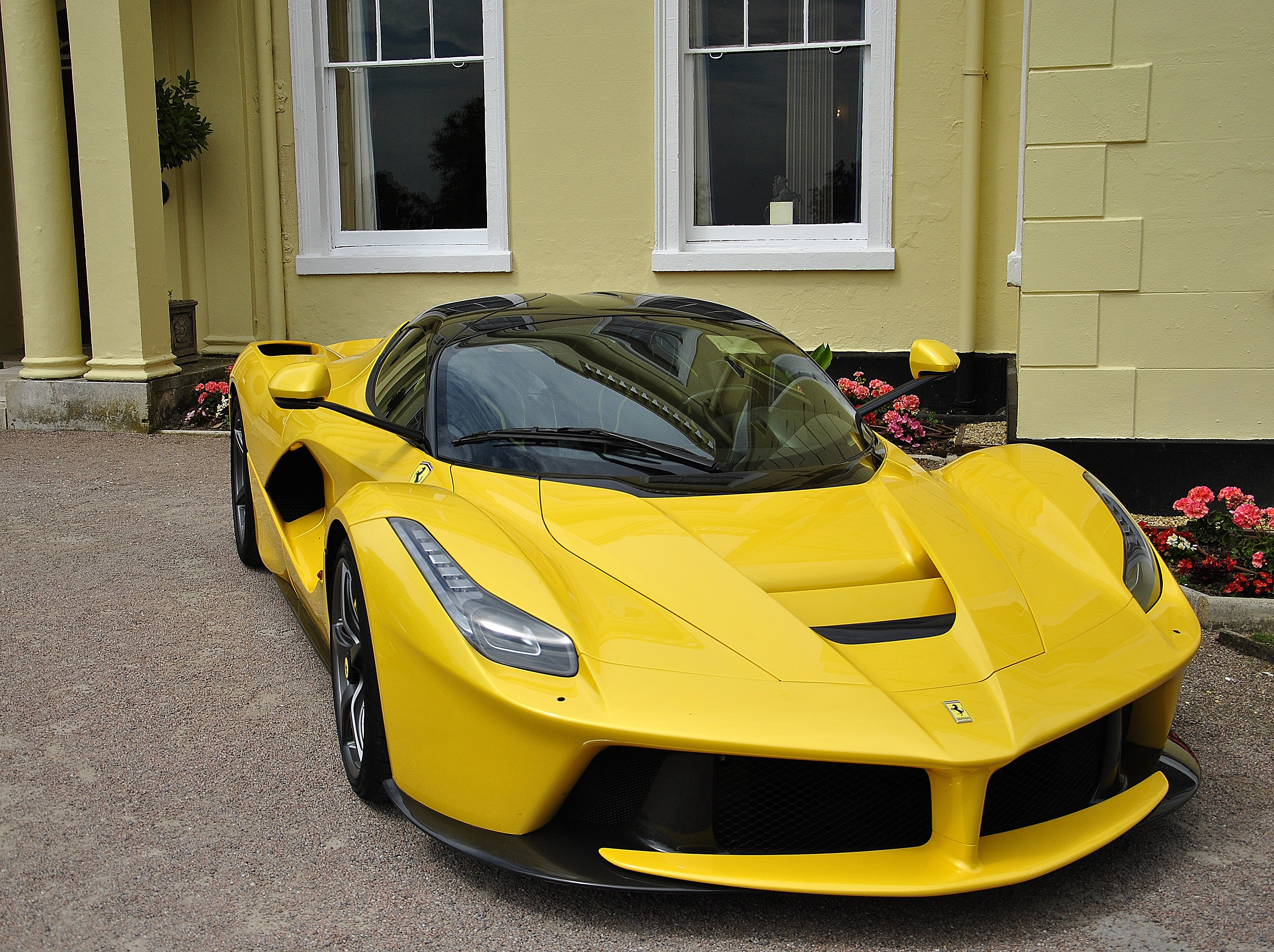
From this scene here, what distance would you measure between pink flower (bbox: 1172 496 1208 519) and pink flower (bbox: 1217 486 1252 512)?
74 mm

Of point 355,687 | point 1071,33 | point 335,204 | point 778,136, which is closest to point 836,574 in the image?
point 355,687

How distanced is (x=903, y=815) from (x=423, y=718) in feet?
3.03

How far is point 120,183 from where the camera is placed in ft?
24.6

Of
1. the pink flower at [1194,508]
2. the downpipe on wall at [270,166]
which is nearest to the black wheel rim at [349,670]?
Answer: the pink flower at [1194,508]

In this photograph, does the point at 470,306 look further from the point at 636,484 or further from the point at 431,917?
the point at 431,917

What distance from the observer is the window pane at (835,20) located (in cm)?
745

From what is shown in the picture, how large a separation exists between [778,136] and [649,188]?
96 centimetres

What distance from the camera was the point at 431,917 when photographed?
2.14 metres

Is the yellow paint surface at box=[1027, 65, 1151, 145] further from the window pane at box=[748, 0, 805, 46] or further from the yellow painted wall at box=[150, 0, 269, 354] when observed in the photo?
the yellow painted wall at box=[150, 0, 269, 354]

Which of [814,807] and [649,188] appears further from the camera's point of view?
[649,188]

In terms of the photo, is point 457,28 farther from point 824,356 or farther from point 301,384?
point 301,384

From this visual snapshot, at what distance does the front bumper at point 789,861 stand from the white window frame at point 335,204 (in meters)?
6.46

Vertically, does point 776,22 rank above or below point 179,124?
above

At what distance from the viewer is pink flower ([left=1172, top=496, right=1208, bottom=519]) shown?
4.27 meters
